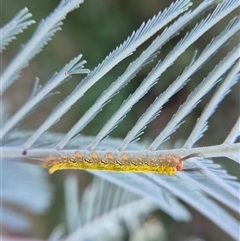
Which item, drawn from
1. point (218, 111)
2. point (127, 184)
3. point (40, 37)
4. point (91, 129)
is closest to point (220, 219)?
point (127, 184)

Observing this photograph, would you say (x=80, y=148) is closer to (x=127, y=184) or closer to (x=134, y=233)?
(x=127, y=184)

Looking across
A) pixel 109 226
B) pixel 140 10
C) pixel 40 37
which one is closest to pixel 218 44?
pixel 40 37

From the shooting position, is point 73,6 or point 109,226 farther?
point 109,226

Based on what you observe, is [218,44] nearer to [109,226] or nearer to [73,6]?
[73,6]

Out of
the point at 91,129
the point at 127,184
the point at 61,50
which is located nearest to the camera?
the point at 127,184

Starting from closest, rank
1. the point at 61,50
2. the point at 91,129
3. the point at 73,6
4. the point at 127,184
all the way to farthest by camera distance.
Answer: the point at 73,6, the point at 127,184, the point at 91,129, the point at 61,50

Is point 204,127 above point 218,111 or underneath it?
underneath

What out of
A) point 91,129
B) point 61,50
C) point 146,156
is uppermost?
point 61,50
